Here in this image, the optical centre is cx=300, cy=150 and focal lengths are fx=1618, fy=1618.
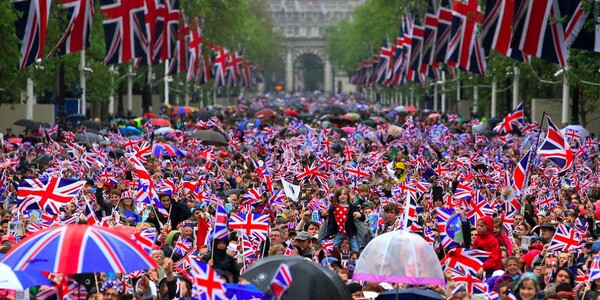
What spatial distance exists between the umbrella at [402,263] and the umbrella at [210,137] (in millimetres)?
21256

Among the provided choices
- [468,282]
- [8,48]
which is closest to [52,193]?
[468,282]

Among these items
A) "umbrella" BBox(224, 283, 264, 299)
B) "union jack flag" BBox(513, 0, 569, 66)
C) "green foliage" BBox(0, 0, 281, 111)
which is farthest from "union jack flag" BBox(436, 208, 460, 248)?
"green foliage" BBox(0, 0, 281, 111)

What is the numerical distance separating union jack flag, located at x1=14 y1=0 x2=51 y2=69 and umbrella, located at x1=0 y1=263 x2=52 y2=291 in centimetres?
2180

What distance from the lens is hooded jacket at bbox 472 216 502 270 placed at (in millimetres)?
15517

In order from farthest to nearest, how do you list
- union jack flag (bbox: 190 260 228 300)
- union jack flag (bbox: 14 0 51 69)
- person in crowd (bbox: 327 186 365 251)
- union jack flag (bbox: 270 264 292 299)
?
union jack flag (bbox: 14 0 51 69) < person in crowd (bbox: 327 186 365 251) < union jack flag (bbox: 190 260 228 300) < union jack flag (bbox: 270 264 292 299)

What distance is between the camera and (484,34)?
115ft

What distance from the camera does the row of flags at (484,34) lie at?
2872 cm

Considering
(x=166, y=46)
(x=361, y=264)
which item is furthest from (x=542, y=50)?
(x=166, y=46)

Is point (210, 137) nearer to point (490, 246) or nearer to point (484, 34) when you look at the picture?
point (484, 34)

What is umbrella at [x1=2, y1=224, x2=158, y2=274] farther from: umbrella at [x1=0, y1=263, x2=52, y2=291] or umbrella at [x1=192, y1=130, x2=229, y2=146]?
umbrella at [x1=192, y1=130, x2=229, y2=146]

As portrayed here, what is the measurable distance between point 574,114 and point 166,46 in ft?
55.1

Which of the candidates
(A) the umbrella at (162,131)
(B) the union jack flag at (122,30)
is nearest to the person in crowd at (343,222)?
(A) the umbrella at (162,131)

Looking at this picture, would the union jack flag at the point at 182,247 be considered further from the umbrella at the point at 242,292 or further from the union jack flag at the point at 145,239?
the umbrella at the point at 242,292

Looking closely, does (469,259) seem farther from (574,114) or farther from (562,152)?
(574,114)
